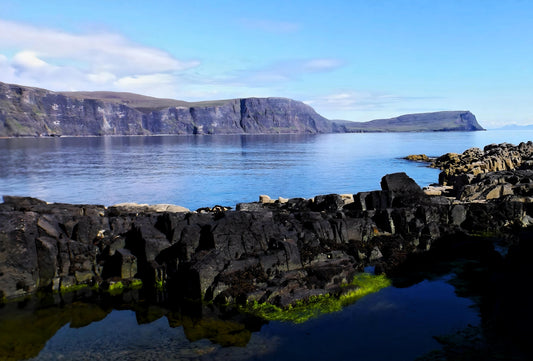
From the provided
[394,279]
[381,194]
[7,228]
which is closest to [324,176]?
[381,194]

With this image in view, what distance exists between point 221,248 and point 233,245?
2.34ft

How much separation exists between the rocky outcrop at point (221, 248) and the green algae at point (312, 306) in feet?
1.03

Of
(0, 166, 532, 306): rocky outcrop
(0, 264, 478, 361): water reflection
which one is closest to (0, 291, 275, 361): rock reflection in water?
(0, 264, 478, 361): water reflection

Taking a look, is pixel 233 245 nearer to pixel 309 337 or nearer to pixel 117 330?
pixel 117 330

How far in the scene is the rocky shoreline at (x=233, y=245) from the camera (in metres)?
21.2

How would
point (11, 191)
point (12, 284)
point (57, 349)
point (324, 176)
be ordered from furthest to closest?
point (324, 176), point (11, 191), point (12, 284), point (57, 349)

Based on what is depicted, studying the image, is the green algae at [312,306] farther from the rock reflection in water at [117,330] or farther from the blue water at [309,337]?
the rock reflection in water at [117,330]

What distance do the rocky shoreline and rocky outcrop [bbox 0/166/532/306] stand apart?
0.06 meters

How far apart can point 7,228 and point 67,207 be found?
29.1 ft

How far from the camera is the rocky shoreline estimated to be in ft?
69.6

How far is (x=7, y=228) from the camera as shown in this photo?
73.6ft

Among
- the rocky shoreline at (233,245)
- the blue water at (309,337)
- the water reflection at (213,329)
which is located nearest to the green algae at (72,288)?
the rocky shoreline at (233,245)

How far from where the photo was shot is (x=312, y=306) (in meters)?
19.3

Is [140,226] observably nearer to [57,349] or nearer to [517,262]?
[57,349]
